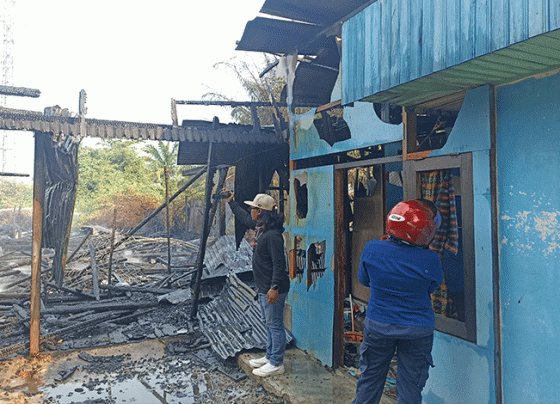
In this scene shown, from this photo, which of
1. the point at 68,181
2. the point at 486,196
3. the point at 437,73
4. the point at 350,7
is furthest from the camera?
the point at 68,181

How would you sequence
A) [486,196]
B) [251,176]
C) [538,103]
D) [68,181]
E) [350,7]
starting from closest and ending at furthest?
1. [538,103]
2. [486,196]
3. [350,7]
4. [68,181]
5. [251,176]

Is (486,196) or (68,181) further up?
(68,181)

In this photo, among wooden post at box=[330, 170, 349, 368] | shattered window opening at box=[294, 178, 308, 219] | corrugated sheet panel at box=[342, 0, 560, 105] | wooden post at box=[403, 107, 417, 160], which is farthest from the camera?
shattered window opening at box=[294, 178, 308, 219]

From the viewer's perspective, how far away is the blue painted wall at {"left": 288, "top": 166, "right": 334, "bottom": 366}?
5289 mm

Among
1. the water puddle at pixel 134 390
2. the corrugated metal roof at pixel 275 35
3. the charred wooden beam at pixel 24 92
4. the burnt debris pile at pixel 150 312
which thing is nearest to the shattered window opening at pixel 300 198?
the burnt debris pile at pixel 150 312

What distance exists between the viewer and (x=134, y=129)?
6172mm

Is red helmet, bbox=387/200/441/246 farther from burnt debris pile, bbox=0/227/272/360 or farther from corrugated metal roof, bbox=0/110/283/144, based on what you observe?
corrugated metal roof, bbox=0/110/283/144

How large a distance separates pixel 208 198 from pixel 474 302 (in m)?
4.81

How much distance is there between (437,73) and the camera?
271 cm

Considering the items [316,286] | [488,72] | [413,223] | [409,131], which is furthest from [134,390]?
[488,72]

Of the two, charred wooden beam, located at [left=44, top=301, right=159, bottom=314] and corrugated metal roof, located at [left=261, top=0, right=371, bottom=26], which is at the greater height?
corrugated metal roof, located at [left=261, top=0, right=371, bottom=26]

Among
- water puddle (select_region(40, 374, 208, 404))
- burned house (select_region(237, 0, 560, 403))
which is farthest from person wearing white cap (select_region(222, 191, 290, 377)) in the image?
burned house (select_region(237, 0, 560, 403))

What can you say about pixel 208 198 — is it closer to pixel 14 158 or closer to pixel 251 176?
pixel 251 176

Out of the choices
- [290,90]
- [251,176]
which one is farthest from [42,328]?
[290,90]
